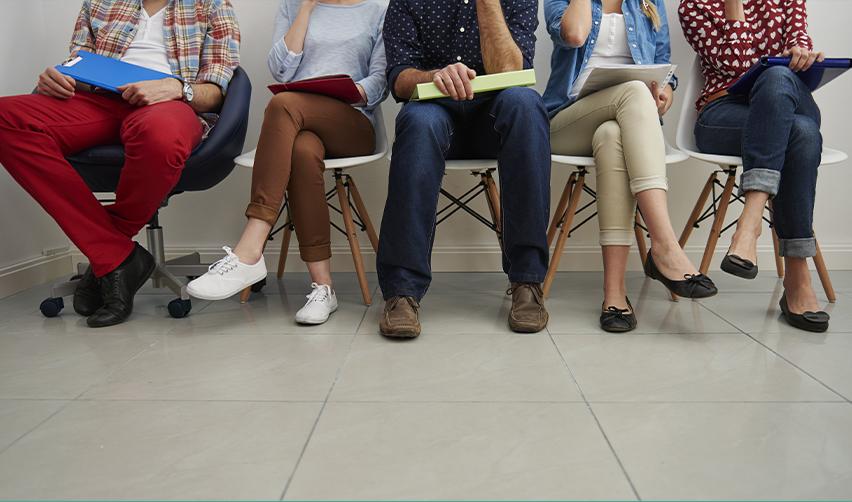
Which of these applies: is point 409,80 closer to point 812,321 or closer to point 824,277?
point 812,321

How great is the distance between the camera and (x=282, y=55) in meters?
1.98

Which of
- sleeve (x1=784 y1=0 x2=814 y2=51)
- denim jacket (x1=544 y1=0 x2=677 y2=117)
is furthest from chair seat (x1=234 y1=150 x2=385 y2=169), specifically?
sleeve (x1=784 y1=0 x2=814 y2=51)

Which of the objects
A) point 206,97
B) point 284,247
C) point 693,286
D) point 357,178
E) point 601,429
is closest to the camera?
point 601,429

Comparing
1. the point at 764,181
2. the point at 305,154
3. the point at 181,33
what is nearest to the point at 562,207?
the point at 764,181

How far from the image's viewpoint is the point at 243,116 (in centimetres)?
187

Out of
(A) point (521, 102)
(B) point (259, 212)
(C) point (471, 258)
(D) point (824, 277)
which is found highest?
(A) point (521, 102)

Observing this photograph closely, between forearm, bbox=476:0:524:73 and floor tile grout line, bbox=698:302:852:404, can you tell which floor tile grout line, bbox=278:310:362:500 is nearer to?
forearm, bbox=476:0:524:73

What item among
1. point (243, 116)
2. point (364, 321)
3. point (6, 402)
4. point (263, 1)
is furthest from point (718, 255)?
point (6, 402)

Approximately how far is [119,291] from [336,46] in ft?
3.17

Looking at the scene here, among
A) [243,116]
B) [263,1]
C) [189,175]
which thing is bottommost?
[189,175]

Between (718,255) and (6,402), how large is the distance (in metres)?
→ 2.26

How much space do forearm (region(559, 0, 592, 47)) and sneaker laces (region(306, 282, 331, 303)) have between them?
0.97 meters

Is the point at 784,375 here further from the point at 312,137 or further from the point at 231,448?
the point at 312,137

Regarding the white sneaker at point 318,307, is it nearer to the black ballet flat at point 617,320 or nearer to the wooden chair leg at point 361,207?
the wooden chair leg at point 361,207
